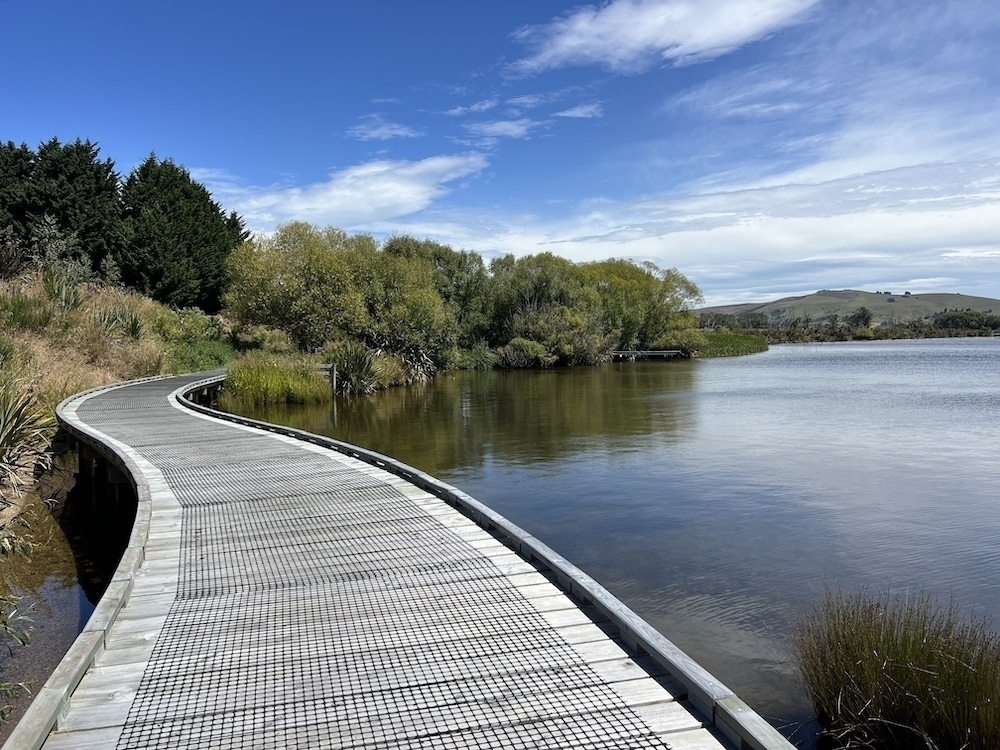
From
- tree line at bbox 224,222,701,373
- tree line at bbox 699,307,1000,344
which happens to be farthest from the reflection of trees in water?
tree line at bbox 699,307,1000,344

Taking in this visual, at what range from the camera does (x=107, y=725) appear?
10.0 ft

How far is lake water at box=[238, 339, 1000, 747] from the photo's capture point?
20.5ft

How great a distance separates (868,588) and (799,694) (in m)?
2.20

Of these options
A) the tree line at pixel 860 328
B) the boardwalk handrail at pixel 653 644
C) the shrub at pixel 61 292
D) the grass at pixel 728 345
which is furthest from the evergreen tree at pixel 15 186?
the tree line at pixel 860 328

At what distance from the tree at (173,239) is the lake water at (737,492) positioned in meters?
16.0

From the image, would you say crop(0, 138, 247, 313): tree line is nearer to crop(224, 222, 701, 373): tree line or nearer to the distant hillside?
crop(224, 222, 701, 373): tree line

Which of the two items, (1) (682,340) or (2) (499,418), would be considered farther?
(1) (682,340)

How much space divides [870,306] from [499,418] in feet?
502

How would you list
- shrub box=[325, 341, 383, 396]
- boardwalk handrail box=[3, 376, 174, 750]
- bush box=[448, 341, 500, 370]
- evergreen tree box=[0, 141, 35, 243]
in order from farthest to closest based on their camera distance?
1. bush box=[448, 341, 500, 370]
2. evergreen tree box=[0, 141, 35, 243]
3. shrub box=[325, 341, 383, 396]
4. boardwalk handrail box=[3, 376, 174, 750]

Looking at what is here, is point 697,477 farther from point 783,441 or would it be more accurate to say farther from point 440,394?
point 440,394

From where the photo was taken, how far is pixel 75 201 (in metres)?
33.3

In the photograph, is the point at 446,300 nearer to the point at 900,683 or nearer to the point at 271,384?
the point at 271,384

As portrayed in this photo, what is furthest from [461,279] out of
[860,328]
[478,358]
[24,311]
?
[860,328]

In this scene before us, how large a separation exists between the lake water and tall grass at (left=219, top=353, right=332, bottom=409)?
113 centimetres
